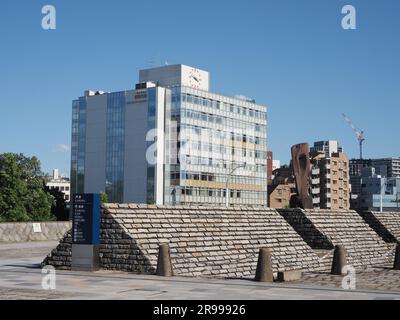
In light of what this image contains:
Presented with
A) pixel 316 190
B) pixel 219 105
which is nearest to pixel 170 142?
pixel 219 105

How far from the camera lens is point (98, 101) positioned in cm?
12581

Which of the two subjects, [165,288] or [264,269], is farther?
[264,269]

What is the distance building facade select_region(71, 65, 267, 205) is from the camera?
116625 millimetres

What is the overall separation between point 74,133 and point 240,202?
123 ft

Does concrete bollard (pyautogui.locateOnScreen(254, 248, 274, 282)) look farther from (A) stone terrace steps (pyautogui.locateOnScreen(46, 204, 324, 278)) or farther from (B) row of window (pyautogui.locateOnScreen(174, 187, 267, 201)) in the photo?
(B) row of window (pyautogui.locateOnScreen(174, 187, 267, 201))

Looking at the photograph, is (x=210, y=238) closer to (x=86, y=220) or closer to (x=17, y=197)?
(x=86, y=220)

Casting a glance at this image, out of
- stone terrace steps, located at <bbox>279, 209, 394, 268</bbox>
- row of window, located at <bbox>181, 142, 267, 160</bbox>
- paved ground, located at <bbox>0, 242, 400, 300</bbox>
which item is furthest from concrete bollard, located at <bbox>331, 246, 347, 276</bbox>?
row of window, located at <bbox>181, 142, 267, 160</bbox>

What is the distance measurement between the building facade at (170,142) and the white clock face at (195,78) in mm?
202

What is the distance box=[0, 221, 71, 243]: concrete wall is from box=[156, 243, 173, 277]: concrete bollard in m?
20.9

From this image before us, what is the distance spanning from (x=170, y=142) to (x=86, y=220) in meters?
97.5

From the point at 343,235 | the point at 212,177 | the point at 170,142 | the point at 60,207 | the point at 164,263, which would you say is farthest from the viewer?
the point at 212,177

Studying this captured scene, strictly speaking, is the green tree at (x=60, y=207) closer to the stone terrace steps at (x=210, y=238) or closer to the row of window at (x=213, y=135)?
the row of window at (x=213, y=135)

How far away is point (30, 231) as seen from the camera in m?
39.6
